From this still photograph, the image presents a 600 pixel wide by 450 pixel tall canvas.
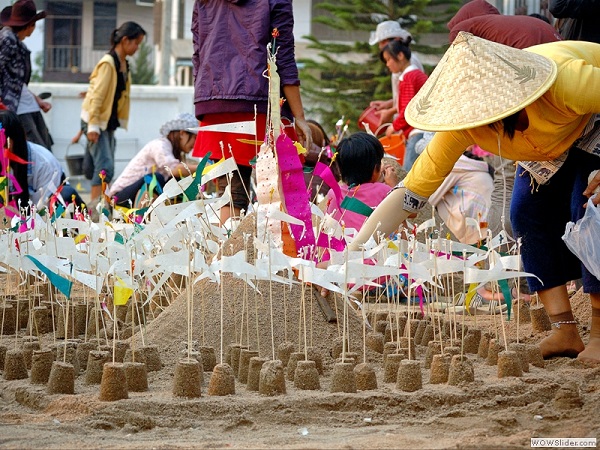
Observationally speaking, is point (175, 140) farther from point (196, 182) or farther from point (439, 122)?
point (439, 122)

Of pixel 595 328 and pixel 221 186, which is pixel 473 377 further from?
pixel 221 186

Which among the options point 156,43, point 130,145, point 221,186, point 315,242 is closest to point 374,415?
point 315,242

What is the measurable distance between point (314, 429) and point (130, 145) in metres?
15.9

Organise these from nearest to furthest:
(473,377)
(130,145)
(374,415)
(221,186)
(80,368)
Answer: (374,415) → (473,377) → (80,368) → (221,186) → (130,145)

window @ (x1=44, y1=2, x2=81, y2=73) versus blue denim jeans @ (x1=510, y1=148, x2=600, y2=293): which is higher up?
window @ (x1=44, y1=2, x2=81, y2=73)

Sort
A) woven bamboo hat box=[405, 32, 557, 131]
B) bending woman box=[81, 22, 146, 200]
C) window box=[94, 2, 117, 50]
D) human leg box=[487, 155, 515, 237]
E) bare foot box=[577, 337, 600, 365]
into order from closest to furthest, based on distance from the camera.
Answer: woven bamboo hat box=[405, 32, 557, 131] → bare foot box=[577, 337, 600, 365] → human leg box=[487, 155, 515, 237] → bending woman box=[81, 22, 146, 200] → window box=[94, 2, 117, 50]

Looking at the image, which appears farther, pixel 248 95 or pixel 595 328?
pixel 248 95

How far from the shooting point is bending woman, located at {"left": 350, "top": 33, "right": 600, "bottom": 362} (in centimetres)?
344

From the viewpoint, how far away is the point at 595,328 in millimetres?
3990

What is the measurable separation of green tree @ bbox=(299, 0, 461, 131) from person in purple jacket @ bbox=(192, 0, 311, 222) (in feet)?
32.1

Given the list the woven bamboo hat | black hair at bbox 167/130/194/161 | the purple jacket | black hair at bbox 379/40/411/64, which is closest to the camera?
the woven bamboo hat

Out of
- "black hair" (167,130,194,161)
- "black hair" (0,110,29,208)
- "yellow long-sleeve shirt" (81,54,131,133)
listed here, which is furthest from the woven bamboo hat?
"yellow long-sleeve shirt" (81,54,131,133)

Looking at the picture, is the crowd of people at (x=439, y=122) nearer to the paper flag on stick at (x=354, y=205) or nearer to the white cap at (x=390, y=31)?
the white cap at (x=390, y=31)

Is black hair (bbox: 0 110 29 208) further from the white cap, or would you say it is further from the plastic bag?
the plastic bag
